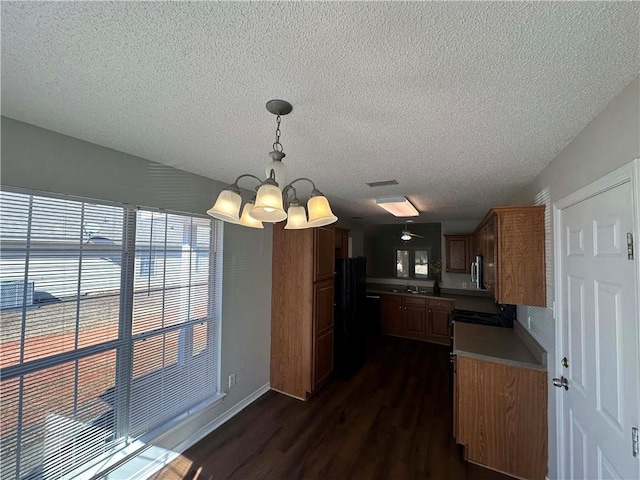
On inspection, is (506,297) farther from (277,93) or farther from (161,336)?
(161,336)

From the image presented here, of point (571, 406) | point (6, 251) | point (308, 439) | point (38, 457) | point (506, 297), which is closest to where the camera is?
point (6, 251)

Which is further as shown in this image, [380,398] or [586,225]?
[380,398]

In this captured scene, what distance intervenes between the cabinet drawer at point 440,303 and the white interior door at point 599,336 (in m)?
3.25

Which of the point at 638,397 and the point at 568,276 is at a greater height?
the point at 568,276

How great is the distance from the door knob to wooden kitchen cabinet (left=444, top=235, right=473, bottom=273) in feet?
12.1

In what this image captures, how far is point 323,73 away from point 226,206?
0.71 metres

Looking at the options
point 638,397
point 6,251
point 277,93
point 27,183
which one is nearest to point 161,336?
point 6,251

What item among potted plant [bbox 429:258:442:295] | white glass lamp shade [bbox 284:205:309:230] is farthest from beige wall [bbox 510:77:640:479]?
potted plant [bbox 429:258:442:295]

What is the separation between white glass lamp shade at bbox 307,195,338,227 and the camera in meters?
1.24

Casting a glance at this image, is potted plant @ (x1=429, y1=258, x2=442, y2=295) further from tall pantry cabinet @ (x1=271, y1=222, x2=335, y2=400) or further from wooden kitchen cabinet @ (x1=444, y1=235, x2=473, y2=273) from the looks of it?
tall pantry cabinet @ (x1=271, y1=222, x2=335, y2=400)

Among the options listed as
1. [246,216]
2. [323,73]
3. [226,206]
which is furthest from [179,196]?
[323,73]

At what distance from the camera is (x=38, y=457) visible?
1472 mm

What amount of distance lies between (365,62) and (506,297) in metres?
2.06

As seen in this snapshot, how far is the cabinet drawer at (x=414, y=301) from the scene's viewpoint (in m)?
5.10
